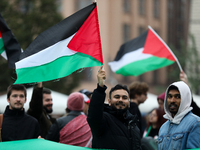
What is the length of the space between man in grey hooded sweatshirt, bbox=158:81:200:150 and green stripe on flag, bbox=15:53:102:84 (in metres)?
1.13

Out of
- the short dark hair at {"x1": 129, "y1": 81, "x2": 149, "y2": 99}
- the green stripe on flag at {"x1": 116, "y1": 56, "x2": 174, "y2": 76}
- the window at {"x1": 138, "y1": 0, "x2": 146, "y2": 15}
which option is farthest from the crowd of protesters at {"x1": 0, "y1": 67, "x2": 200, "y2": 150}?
the window at {"x1": 138, "y1": 0, "x2": 146, "y2": 15}

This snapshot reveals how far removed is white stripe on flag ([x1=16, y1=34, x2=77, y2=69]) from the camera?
4707 millimetres

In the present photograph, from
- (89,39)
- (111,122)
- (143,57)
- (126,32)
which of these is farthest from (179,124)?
(126,32)

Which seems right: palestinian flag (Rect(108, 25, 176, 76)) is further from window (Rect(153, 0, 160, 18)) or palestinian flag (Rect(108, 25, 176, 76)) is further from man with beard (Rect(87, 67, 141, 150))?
window (Rect(153, 0, 160, 18))

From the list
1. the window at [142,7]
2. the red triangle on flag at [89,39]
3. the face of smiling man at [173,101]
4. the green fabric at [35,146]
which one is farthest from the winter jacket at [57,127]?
the window at [142,7]

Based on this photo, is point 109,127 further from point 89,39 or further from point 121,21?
point 121,21

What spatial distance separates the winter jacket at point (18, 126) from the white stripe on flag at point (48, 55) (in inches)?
32.7

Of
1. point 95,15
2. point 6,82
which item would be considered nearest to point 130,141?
point 95,15

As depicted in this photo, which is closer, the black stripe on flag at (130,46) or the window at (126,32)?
the black stripe on flag at (130,46)

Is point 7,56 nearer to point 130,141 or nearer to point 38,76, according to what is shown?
point 38,76

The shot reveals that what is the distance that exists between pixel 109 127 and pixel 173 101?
763 millimetres

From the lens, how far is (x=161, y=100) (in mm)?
6906

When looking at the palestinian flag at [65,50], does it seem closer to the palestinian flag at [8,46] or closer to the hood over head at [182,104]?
the palestinian flag at [8,46]

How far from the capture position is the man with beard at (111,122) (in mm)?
3969
